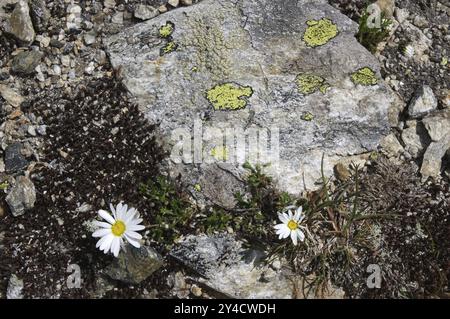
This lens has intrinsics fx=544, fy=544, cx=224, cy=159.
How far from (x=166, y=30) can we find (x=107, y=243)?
8.00 feet

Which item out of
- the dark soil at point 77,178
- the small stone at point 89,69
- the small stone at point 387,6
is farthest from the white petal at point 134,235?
the small stone at point 387,6

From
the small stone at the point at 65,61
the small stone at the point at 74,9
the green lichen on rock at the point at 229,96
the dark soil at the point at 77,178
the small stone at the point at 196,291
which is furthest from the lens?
the small stone at the point at 74,9

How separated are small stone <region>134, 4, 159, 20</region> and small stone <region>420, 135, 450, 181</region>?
11.2ft

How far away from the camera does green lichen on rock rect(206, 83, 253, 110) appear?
5.67 metres

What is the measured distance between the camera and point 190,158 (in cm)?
555

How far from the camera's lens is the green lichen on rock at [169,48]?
5.95 metres

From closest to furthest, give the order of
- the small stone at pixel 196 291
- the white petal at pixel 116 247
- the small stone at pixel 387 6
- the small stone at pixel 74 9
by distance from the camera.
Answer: the white petal at pixel 116 247
the small stone at pixel 196 291
the small stone at pixel 74 9
the small stone at pixel 387 6

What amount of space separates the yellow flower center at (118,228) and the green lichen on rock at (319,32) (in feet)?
9.17

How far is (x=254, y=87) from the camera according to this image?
5758mm

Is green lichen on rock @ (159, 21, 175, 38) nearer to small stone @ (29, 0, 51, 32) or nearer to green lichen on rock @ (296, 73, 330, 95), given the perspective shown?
small stone @ (29, 0, 51, 32)

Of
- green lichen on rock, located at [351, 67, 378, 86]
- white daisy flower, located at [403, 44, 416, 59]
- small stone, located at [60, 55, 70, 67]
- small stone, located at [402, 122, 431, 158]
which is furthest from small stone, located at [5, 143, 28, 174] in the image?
white daisy flower, located at [403, 44, 416, 59]

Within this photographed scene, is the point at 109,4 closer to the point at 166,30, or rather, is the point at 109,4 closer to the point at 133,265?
the point at 166,30

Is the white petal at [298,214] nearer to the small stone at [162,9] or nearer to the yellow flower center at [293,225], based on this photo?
the yellow flower center at [293,225]

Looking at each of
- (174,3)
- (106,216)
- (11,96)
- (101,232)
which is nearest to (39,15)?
(11,96)
